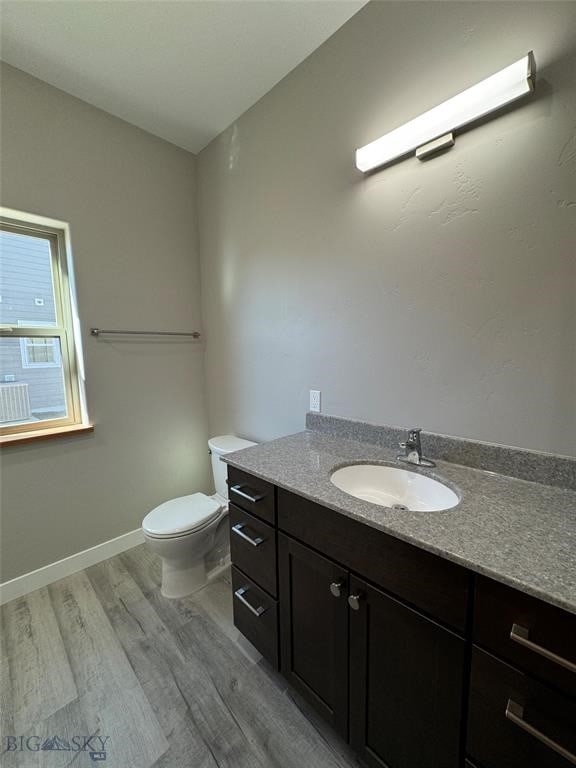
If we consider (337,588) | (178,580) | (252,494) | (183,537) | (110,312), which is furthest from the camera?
(110,312)

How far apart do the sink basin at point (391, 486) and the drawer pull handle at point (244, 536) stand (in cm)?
36

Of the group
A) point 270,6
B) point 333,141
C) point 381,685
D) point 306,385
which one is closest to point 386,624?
point 381,685

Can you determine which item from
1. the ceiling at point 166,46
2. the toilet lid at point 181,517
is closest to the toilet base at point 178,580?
the toilet lid at point 181,517

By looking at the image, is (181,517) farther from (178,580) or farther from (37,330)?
(37,330)

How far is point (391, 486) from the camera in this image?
1.19 meters

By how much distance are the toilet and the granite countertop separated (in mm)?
640

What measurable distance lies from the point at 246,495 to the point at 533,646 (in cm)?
88

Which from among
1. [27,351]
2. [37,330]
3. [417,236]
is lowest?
[27,351]

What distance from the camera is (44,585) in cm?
180

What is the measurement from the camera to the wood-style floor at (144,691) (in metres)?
1.04

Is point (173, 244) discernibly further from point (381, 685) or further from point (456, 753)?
point (456, 753)

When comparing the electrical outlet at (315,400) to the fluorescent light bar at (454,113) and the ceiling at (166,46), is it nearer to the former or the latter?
the fluorescent light bar at (454,113)

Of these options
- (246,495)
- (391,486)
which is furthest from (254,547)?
(391,486)

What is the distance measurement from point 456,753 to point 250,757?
2.28 ft
